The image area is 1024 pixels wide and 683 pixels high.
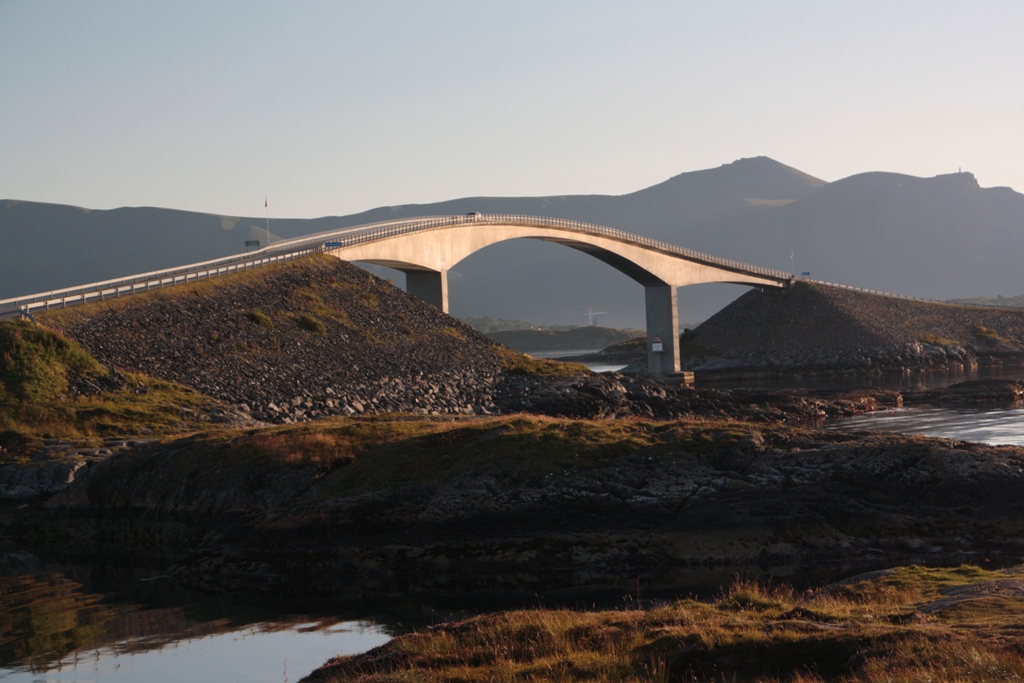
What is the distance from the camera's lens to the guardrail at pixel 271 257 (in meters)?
51.5

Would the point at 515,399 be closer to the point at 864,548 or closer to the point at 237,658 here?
the point at 864,548

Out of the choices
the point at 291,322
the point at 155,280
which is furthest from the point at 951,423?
the point at 155,280

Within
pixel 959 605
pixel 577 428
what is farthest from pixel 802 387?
pixel 959 605

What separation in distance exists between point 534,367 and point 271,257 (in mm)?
19976

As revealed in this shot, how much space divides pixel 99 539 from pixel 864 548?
21050 mm

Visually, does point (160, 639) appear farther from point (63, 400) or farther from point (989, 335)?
point (989, 335)

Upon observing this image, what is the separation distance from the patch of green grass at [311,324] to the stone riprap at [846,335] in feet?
183

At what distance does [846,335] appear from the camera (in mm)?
106500

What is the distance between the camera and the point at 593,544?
23422 millimetres

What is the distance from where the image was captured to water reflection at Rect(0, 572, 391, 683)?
16703 millimetres

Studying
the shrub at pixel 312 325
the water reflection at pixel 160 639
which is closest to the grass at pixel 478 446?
the water reflection at pixel 160 639

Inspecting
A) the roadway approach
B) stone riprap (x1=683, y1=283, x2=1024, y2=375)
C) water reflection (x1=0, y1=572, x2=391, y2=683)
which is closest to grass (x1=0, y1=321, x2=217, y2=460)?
the roadway approach

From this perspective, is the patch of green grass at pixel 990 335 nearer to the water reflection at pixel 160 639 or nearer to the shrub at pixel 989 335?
the shrub at pixel 989 335

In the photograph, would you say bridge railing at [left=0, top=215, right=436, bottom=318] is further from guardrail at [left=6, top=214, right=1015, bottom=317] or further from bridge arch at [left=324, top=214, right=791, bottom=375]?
bridge arch at [left=324, top=214, right=791, bottom=375]
